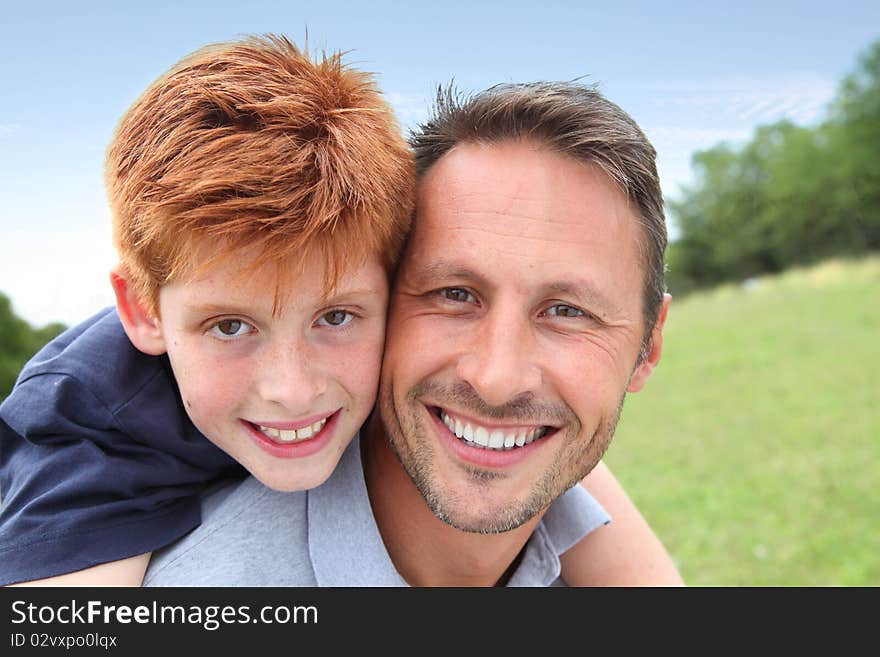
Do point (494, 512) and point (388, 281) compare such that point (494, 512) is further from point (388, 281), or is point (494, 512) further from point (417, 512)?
point (388, 281)

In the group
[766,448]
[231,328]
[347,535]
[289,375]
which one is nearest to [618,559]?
[347,535]

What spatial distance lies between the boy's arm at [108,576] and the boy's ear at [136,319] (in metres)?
0.46

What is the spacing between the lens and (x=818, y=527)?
261 inches

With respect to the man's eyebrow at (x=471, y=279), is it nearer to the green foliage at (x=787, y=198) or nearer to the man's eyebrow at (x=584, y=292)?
the man's eyebrow at (x=584, y=292)

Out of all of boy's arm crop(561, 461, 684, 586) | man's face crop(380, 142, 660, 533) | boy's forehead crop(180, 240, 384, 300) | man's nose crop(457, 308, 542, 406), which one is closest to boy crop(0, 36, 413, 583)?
boy's forehead crop(180, 240, 384, 300)

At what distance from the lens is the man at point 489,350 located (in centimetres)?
191

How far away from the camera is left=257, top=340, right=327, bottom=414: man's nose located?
1.74 metres

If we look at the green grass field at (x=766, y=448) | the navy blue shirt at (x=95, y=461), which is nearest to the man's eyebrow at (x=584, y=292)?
the navy blue shirt at (x=95, y=461)

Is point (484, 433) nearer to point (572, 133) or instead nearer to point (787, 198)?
point (572, 133)

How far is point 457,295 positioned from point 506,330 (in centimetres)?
16

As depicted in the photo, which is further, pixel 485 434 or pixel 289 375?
pixel 485 434

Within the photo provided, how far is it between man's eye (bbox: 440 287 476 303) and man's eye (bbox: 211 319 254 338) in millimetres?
454

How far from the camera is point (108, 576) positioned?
1807 millimetres

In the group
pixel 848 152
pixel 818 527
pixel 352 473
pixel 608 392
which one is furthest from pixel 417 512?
pixel 848 152
